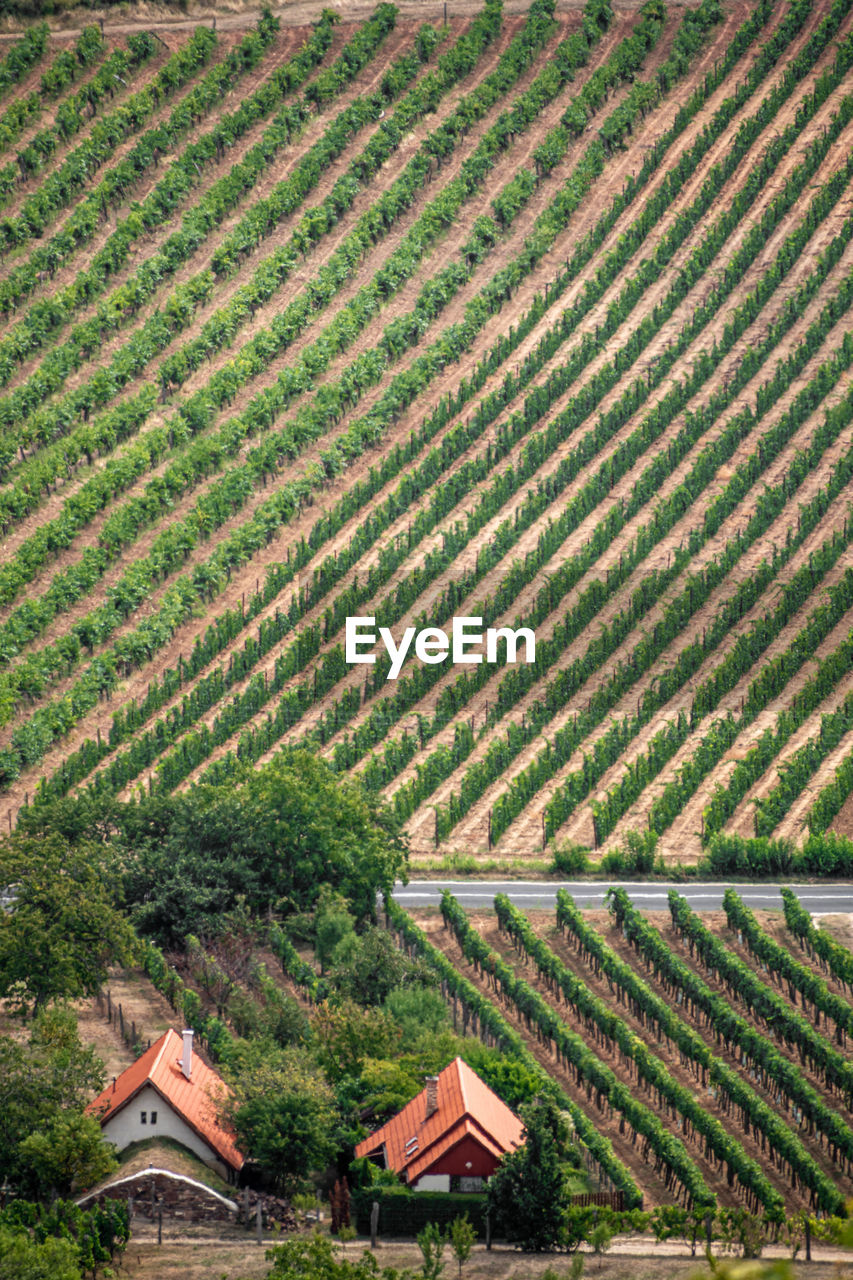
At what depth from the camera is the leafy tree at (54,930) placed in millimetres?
72750

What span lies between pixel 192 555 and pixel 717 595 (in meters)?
25.7

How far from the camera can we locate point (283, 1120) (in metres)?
62.7

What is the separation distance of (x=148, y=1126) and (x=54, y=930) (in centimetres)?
1089

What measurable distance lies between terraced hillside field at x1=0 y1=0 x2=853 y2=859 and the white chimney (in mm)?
25744

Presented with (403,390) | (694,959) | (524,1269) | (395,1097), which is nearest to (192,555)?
(403,390)

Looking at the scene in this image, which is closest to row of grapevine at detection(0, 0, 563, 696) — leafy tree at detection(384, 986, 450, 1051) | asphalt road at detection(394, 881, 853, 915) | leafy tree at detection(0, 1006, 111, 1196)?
asphalt road at detection(394, 881, 853, 915)

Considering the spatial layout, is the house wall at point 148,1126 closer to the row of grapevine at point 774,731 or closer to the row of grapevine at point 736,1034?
the row of grapevine at point 736,1034

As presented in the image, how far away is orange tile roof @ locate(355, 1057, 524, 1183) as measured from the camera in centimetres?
6300

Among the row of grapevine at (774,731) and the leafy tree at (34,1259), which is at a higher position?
the row of grapevine at (774,731)

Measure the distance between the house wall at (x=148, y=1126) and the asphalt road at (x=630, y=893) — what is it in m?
22.5

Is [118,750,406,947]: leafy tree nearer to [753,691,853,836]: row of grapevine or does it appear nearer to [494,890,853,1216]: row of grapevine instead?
[494,890,853,1216]: row of grapevine

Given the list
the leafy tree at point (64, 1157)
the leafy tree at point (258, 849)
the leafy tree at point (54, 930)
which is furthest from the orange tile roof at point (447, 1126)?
the leafy tree at point (258, 849)

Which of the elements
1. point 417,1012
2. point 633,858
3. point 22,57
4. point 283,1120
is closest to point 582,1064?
point 417,1012

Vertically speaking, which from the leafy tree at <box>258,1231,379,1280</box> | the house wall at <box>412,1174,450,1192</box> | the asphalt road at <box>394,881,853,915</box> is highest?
the asphalt road at <box>394,881,853,915</box>
